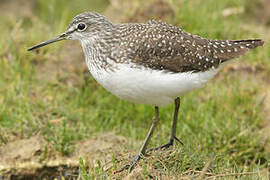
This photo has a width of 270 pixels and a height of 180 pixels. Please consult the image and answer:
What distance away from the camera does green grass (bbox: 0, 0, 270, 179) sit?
5.80 meters

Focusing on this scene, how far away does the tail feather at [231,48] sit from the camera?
498 centimetres

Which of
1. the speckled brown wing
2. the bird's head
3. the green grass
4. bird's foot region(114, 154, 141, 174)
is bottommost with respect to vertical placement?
bird's foot region(114, 154, 141, 174)

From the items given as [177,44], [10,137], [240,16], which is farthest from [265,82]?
[10,137]

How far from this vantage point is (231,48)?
5082 mm

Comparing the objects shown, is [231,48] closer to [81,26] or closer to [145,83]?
[145,83]

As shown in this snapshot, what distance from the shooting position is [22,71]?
675 cm

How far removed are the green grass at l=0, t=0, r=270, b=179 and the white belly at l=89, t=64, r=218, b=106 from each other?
677mm

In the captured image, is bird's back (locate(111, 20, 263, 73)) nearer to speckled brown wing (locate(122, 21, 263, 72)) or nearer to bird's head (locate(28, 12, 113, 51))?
speckled brown wing (locate(122, 21, 263, 72))

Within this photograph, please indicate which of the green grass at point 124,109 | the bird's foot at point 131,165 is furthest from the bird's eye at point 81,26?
the bird's foot at point 131,165

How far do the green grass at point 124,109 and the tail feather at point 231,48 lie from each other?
1.07 meters

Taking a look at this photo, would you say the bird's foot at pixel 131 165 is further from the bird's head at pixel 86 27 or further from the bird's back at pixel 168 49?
the bird's head at pixel 86 27

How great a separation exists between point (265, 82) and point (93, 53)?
340 cm

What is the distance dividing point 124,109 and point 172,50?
193 cm

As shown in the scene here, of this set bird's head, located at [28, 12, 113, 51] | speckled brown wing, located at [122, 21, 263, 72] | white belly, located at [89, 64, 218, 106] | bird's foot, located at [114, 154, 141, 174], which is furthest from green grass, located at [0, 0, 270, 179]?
bird's head, located at [28, 12, 113, 51]
